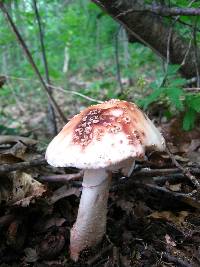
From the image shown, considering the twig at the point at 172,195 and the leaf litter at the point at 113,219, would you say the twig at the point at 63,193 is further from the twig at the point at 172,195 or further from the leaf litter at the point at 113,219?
the twig at the point at 172,195

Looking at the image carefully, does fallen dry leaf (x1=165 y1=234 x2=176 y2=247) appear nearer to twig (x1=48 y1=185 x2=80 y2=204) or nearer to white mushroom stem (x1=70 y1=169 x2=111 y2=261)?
white mushroom stem (x1=70 y1=169 x2=111 y2=261)

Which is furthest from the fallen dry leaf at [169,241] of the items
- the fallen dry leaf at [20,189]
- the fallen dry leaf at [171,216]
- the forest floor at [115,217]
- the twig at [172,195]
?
the fallen dry leaf at [20,189]

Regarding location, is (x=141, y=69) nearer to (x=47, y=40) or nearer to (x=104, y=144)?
(x=47, y=40)

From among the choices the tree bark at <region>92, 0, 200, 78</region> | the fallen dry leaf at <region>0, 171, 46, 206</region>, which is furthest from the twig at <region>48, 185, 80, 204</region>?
the tree bark at <region>92, 0, 200, 78</region>

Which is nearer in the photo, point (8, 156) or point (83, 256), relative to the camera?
point (83, 256)

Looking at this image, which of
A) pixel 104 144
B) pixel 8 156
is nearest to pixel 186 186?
pixel 104 144
